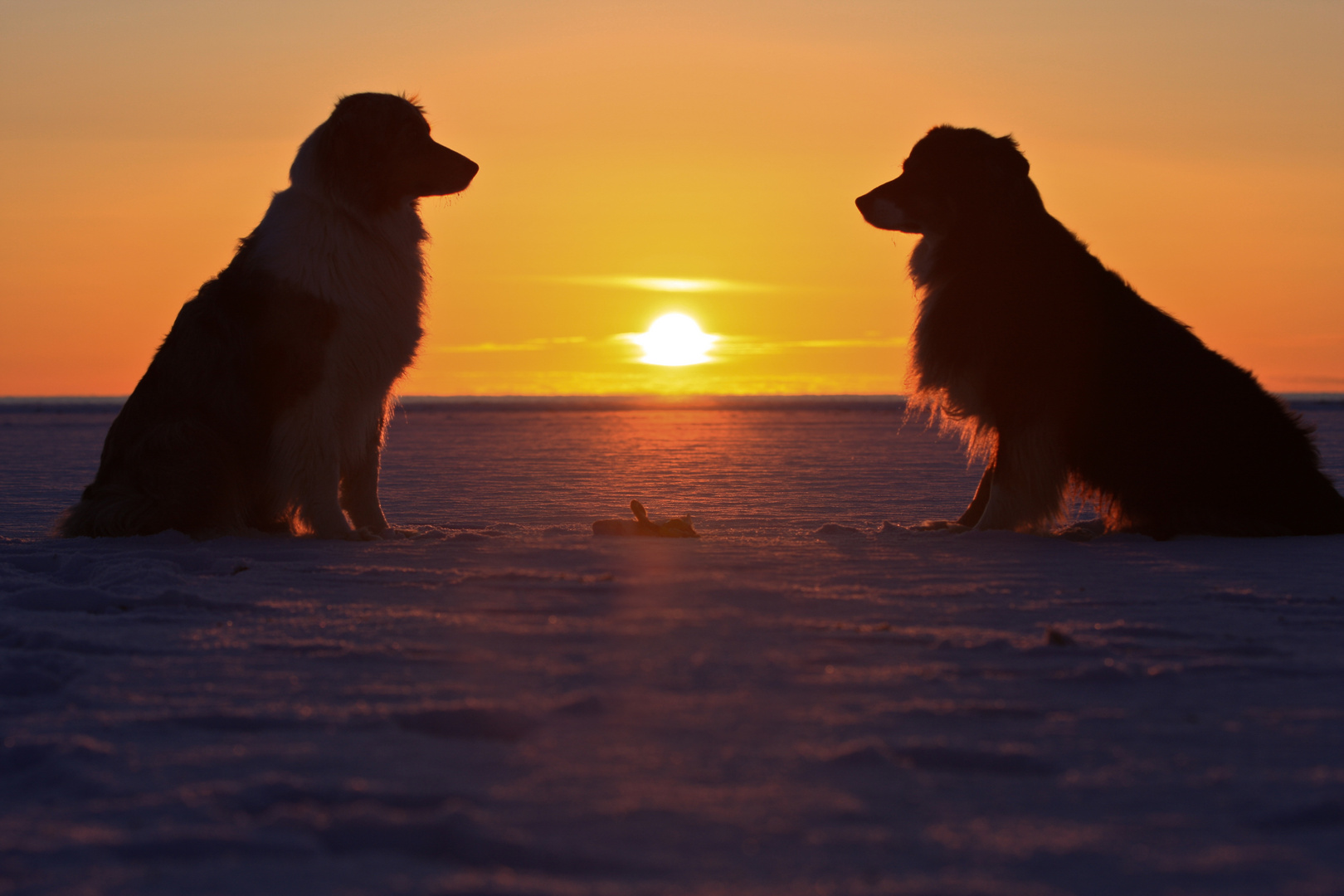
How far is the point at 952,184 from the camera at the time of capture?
17.1 feet

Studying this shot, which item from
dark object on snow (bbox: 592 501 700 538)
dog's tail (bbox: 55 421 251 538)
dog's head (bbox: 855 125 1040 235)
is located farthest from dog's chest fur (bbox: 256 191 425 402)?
dog's head (bbox: 855 125 1040 235)

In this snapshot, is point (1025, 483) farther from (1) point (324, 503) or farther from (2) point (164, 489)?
(2) point (164, 489)

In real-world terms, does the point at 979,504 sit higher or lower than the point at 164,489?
higher

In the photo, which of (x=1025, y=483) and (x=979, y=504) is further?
(x=979, y=504)

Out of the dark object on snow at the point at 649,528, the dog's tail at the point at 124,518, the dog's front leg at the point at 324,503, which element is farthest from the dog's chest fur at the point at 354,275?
the dark object on snow at the point at 649,528

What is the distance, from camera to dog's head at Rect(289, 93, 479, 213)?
16.4 feet

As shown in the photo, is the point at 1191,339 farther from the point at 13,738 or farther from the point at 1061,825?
the point at 13,738

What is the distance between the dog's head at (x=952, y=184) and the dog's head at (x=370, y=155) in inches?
92.7

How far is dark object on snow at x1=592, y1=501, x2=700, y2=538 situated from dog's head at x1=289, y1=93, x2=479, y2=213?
1.93 m

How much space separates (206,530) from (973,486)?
20.5 feet

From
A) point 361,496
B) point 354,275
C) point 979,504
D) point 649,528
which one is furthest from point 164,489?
point 979,504

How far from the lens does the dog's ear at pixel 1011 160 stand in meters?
5.12

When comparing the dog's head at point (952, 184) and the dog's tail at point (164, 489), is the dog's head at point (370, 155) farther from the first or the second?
the dog's head at point (952, 184)

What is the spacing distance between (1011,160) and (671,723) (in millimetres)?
3979
